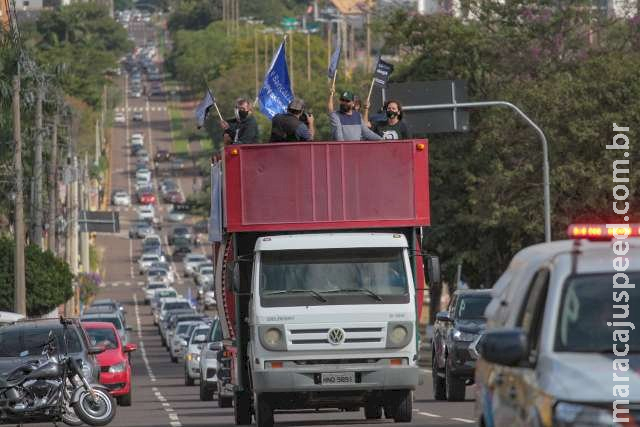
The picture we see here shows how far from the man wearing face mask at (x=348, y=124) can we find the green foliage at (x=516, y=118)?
26644 millimetres

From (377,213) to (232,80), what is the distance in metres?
137

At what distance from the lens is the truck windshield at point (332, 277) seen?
2102cm

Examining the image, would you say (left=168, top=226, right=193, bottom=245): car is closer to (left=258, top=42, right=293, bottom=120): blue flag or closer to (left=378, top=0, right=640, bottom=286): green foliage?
(left=378, top=0, right=640, bottom=286): green foliage

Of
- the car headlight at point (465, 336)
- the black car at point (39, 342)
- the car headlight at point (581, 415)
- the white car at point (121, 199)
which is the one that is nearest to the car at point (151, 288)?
the white car at point (121, 199)

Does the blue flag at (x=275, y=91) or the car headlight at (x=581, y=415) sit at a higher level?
the blue flag at (x=275, y=91)

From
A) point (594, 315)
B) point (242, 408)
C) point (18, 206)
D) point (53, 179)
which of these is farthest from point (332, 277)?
point (53, 179)

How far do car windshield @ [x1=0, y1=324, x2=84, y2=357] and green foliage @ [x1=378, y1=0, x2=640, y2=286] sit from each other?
24.6 meters

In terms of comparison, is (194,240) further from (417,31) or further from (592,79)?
(592,79)

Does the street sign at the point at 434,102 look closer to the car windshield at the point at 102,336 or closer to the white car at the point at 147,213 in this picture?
the car windshield at the point at 102,336

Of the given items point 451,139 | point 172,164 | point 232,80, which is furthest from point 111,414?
point 172,164

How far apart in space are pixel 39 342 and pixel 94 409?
2460 mm

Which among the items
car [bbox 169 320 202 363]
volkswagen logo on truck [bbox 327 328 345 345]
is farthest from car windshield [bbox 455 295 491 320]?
car [bbox 169 320 202 363]

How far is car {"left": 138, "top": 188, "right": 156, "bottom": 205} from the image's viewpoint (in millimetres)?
160750

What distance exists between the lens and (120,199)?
519 feet
